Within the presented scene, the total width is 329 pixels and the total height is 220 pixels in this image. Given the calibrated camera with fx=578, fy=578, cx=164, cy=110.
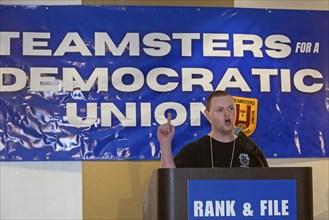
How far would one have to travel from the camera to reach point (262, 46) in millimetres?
4523

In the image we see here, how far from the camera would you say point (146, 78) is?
433 centimetres

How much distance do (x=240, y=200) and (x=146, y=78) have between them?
2.19m

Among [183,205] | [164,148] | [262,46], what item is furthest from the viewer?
[262,46]

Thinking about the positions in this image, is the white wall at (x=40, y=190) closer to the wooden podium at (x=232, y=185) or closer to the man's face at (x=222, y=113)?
the man's face at (x=222, y=113)

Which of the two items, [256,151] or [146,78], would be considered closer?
[256,151]

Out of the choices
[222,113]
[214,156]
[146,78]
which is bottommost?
[214,156]

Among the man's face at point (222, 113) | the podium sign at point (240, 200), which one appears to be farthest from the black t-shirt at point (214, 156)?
the podium sign at point (240, 200)

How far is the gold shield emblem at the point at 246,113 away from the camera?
4.39 meters

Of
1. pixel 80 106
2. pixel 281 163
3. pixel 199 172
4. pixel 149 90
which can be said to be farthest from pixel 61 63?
pixel 199 172

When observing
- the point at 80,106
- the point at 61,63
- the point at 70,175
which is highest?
the point at 61,63

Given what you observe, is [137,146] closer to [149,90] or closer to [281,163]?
[149,90]

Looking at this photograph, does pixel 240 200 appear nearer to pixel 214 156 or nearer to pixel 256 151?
pixel 256 151

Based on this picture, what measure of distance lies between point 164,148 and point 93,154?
1.36 meters

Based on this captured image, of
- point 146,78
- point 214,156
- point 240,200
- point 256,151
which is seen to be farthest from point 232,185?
point 146,78
